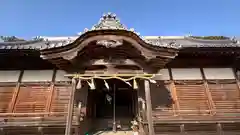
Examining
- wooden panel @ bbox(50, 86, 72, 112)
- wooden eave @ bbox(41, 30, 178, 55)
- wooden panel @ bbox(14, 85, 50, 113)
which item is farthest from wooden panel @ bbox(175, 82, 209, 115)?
wooden panel @ bbox(14, 85, 50, 113)

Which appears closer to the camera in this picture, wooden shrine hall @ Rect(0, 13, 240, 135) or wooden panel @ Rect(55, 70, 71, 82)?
wooden shrine hall @ Rect(0, 13, 240, 135)

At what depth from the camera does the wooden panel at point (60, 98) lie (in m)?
9.99

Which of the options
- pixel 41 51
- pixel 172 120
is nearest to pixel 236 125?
pixel 172 120

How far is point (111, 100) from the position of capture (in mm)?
12508

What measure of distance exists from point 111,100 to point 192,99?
4495 mm

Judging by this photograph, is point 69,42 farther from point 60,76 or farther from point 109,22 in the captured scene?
point 109,22

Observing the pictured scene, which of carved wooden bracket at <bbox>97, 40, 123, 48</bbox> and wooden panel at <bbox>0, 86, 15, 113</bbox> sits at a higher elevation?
carved wooden bracket at <bbox>97, 40, 123, 48</bbox>

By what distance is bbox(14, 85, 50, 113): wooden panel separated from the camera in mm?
9984

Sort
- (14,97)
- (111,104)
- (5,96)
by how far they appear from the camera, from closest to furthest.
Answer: (14,97) < (5,96) < (111,104)

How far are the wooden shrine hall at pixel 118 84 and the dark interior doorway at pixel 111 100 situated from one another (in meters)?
0.15

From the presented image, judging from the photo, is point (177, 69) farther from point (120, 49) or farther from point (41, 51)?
point (41, 51)

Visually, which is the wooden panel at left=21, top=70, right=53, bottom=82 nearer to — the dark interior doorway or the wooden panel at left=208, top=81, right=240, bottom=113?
the dark interior doorway

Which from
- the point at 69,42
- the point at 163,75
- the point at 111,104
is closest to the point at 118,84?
the point at 111,104

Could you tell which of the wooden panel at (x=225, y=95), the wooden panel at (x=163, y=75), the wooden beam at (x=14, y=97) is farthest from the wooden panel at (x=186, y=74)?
the wooden beam at (x=14, y=97)
